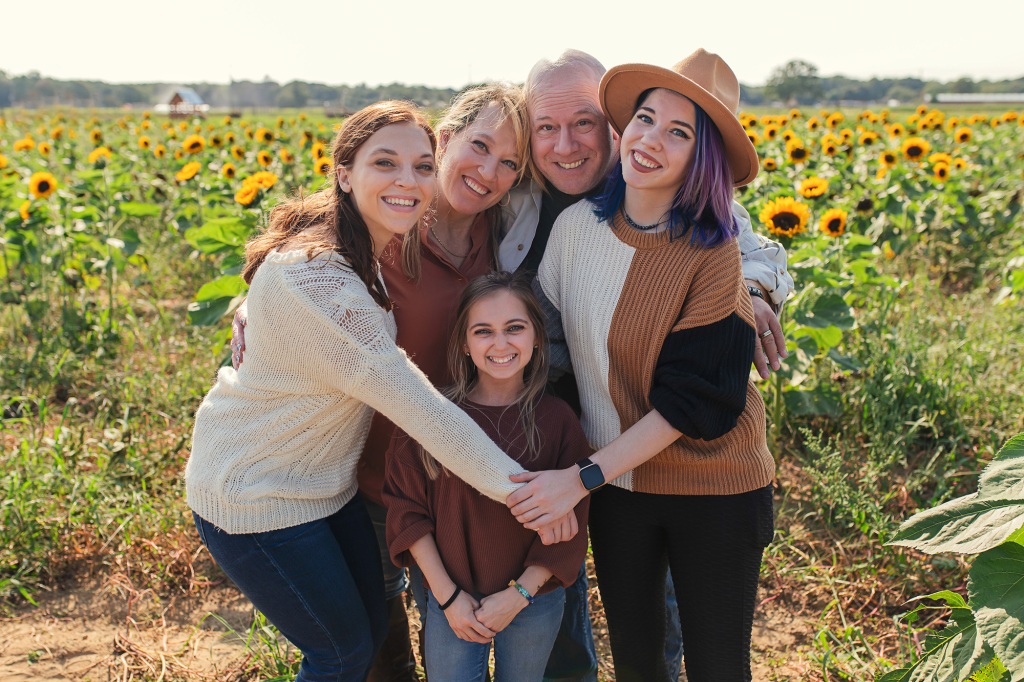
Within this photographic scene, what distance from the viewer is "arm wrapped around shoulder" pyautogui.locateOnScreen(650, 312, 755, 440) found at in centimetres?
187

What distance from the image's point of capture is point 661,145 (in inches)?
74.9

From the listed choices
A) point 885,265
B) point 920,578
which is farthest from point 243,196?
point 885,265

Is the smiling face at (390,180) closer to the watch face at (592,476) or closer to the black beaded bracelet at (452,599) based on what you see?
the watch face at (592,476)

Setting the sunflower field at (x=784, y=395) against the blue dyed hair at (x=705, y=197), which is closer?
the blue dyed hair at (x=705, y=197)

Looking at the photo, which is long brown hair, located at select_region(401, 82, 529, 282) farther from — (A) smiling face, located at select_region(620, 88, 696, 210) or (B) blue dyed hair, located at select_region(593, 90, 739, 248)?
(B) blue dyed hair, located at select_region(593, 90, 739, 248)

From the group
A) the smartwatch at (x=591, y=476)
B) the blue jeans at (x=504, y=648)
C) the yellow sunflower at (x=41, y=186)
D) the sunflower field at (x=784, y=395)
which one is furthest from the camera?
the yellow sunflower at (x=41, y=186)

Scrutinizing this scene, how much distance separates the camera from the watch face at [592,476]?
1928 millimetres

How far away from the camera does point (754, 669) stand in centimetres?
268

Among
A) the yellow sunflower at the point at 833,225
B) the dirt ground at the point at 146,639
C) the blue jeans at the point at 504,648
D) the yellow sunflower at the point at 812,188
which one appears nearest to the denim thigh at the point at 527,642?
the blue jeans at the point at 504,648

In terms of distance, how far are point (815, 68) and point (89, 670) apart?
29.4 metres

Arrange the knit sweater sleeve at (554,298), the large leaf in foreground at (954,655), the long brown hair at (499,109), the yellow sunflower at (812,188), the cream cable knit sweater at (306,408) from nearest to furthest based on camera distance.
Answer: the large leaf in foreground at (954,655)
the cream cable knit sweater at (306,408)
the knit sweater sleeve at (554,298)
the long brown hair at (499,109)
the yellow sunflower at (812,188)

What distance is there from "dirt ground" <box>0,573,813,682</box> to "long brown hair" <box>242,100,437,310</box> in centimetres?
140

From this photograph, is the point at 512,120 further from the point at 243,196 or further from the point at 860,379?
the point at 860,379

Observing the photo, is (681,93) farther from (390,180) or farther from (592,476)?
(592,476)
